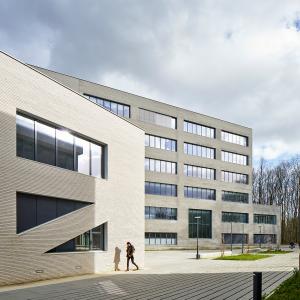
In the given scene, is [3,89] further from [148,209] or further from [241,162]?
[241,162]

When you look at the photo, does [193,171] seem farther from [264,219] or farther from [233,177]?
[264,219]

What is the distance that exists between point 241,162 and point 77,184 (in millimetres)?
61973

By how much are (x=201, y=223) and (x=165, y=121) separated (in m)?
16.9

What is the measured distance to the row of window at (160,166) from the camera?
66.1 metres

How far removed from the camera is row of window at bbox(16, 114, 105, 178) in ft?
65.8

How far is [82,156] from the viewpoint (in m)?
24.7

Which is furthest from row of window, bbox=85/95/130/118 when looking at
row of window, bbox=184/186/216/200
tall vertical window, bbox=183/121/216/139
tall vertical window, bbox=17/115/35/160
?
tall vertical window, bbox=17/115/35/160

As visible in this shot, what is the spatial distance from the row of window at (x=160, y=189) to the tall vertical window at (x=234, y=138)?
1433cm

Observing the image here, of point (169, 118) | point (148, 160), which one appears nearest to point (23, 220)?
point (148, 160)

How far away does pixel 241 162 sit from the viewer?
8262cm

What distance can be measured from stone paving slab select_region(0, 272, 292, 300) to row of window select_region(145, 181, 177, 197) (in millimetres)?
44251

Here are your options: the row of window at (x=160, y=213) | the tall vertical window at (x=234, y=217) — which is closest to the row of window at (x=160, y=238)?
the row of window at (x=160, y=213)

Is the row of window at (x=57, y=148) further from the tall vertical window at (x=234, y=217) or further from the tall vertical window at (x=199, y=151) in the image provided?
the tall vertical window at (x=234, y=217)

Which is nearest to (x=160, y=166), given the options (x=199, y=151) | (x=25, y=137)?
(x=199, y=151)
